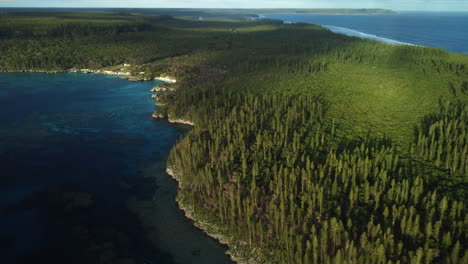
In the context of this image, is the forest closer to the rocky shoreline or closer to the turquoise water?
the turquoise water

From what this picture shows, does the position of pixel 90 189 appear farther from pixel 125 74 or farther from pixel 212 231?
pixel 125 74

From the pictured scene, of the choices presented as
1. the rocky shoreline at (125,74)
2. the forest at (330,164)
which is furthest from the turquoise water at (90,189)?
the rocky shoreline at (125,74)

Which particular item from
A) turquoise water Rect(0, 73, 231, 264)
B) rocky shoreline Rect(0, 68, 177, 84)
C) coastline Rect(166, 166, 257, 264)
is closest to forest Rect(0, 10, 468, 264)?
coastline Rect(166, 166, 257, 264)

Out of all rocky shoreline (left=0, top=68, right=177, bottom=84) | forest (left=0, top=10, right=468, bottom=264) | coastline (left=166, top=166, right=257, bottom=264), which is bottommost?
coastline (left=166, top=166, right=257, bottom=264)

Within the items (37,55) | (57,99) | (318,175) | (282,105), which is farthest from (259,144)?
(37,55)

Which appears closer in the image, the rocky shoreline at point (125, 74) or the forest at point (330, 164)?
the forest at point (330, 164)

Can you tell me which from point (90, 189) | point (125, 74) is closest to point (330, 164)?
point (90, 189)

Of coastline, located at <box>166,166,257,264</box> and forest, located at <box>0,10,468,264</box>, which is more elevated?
forest, located at <box>0,10,468,264</box>

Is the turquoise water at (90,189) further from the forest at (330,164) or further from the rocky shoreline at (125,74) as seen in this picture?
the rocky shoreline at (125,74)

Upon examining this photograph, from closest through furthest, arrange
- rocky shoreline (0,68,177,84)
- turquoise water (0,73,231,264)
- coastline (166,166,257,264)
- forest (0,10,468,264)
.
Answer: forest (0,10,468,264), coastline (166,166,257,264), turquoise water (0,73,231,264), rocky shoreline (0,68,177,84)

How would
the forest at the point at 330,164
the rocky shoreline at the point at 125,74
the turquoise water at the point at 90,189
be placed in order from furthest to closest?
the rocky shoreline at the point at 125,74 < the turquoise water at the point at 90,189 < the forest at the point at 330,164
